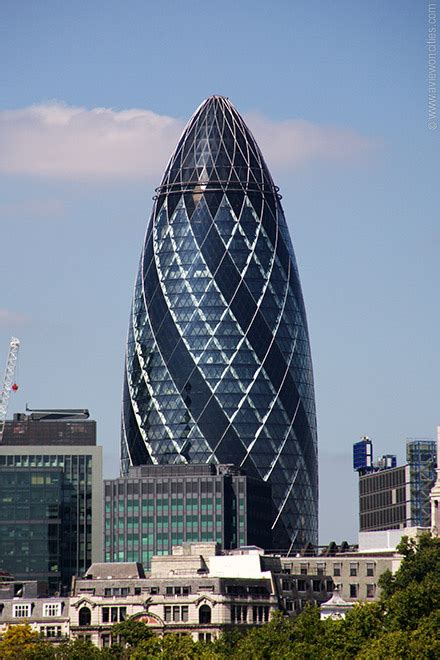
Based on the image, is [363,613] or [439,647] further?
[363,613]

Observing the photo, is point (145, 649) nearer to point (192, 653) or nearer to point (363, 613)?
point (192, 653)

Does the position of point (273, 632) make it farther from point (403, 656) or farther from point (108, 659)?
point (403, 656)

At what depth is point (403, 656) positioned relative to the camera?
16900cm

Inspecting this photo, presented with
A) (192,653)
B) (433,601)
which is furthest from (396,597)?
(192,653)

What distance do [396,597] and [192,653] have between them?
63.5 ft

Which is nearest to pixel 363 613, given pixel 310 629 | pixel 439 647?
pixel 310 629

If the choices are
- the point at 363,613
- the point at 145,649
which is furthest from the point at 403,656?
the point at 145,649

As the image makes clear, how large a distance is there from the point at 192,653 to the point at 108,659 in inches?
387

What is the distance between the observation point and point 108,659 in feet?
651

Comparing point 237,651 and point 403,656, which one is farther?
point 237,651

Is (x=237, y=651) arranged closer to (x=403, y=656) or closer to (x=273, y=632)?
(x=273, y=632)

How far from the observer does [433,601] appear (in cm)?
19550

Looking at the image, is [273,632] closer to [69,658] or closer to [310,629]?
[310,629]

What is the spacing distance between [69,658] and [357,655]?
31.0 meters
